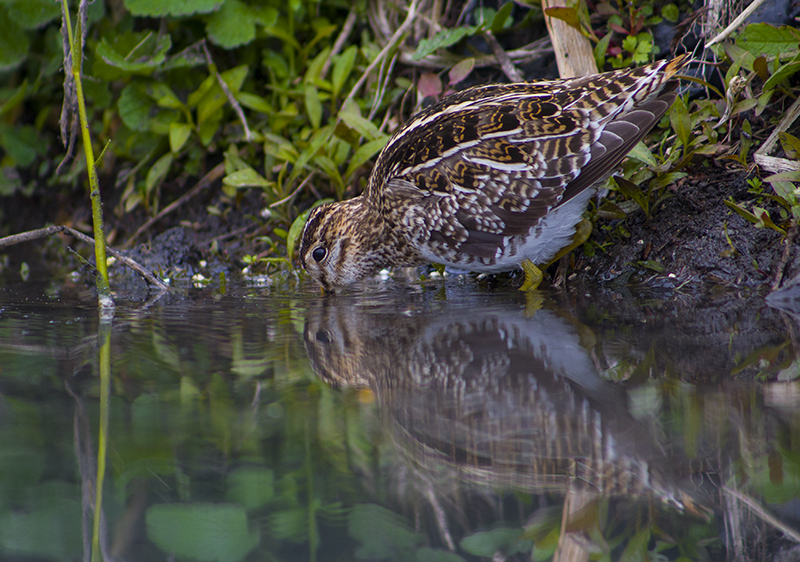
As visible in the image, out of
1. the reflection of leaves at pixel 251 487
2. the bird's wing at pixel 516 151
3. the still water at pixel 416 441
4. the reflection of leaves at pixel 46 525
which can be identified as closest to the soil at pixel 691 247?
the bird's wing at pixel 516 151

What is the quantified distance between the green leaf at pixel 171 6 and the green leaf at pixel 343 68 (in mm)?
1103

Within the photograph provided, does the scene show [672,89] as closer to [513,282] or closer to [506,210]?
[506,210]

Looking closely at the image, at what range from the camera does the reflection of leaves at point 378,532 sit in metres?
1.35

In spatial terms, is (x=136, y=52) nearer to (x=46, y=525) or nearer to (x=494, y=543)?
(x=46, y=525)

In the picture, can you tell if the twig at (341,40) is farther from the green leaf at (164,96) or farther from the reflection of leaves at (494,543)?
the reflection of leaves at (494,543)

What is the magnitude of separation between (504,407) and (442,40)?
3.97 metres

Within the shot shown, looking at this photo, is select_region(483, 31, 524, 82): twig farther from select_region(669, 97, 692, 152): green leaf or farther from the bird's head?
the bird's head

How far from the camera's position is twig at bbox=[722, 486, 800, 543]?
54.2 inches

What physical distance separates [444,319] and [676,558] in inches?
78.4

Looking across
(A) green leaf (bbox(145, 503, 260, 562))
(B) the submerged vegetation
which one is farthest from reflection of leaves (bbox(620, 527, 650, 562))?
(B) the submerged vegetation

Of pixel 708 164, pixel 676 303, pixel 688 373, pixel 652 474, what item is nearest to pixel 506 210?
pixel 676 303

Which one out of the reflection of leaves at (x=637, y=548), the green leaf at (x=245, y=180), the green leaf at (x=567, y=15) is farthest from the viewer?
the green leaf at (x=245, y=180)

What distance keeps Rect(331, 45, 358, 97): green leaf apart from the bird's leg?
2.49 m

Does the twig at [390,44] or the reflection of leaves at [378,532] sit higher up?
the twig at [390,44]
